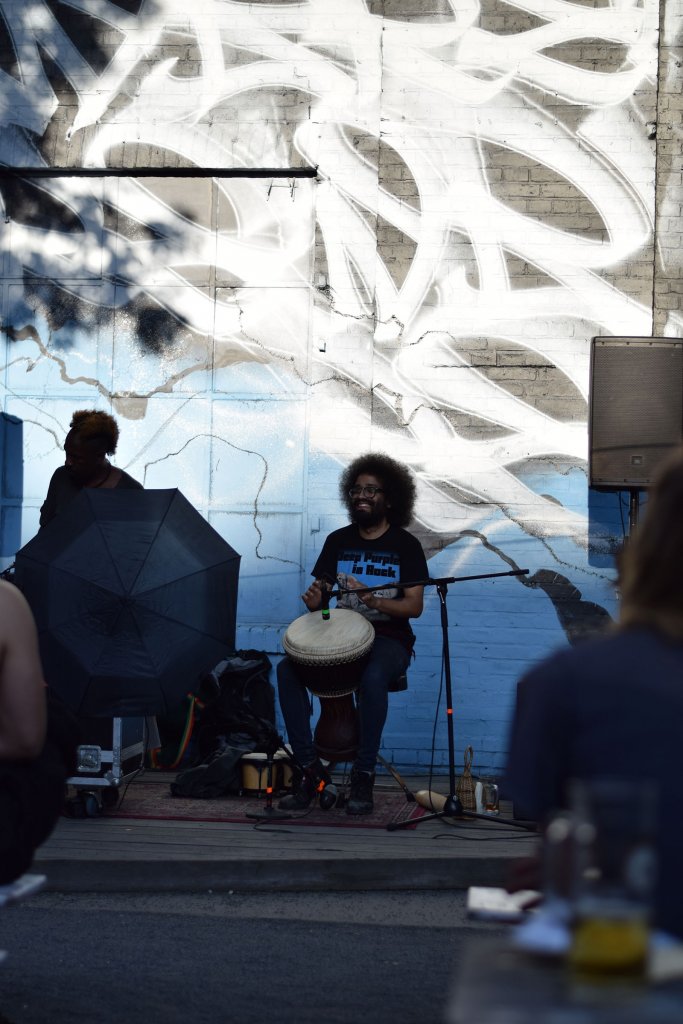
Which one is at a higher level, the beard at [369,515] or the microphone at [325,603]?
the beard at [369,515]

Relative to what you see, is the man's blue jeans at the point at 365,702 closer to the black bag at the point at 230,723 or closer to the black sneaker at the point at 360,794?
the black sneaker at the point at 360,794

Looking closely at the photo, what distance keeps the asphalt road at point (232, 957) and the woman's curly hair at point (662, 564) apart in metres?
2.37

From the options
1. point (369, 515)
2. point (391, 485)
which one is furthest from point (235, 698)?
point (391, 485)

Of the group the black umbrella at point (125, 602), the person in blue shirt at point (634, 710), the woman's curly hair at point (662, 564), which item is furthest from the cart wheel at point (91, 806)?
the woman's curly hair at point (662, 564)

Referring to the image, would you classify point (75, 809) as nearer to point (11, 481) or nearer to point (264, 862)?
point (264, 862)

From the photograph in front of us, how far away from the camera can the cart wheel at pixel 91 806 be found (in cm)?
634

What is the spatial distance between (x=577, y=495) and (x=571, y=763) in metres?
5.89

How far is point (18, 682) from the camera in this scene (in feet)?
10.3

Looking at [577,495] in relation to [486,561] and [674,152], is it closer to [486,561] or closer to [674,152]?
[486,561]

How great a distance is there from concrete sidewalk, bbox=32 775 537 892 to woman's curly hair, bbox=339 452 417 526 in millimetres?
2006

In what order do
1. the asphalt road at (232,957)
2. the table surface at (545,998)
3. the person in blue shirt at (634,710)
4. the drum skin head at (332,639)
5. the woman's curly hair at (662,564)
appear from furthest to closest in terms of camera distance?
the drum skin head at (332,639), the asphalt road at (232,957), the woman's curly hair at (662,564), the person in blue shirt at (634,710), the table surface at (545,998)

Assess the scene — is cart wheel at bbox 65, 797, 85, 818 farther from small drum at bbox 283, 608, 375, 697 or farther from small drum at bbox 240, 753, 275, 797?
small drum at bbox 283, 608, 375, 697

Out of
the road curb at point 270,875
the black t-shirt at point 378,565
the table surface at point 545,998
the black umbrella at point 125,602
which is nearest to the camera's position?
the table surface at point 545,998

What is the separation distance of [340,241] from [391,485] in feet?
5.54
